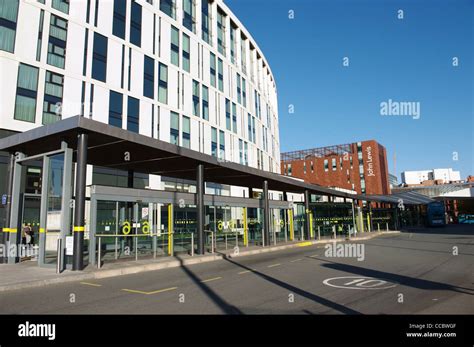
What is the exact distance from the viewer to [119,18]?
30.6m

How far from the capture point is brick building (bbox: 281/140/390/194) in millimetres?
89312

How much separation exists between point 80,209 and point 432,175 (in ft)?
537

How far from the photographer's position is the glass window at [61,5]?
25.8 meters

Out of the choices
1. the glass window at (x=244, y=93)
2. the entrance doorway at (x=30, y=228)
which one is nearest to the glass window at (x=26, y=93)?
the entrance doorway at (x=30, y=228)

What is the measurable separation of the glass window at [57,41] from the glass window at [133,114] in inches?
240

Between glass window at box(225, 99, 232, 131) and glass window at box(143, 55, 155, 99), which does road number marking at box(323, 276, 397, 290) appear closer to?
glass window at box(143, 55, 155, 99)

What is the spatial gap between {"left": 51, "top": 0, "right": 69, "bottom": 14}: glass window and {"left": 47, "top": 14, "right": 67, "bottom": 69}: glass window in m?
0.72

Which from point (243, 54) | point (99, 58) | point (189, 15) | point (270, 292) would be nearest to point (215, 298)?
point (270, 292)

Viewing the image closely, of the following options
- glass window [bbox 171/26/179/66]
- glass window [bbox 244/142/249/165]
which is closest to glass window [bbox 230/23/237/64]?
glass window [bbox 171/26/179/66]

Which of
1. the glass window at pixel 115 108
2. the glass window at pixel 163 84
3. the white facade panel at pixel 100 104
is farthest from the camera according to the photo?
the glass window at pixel 163 84

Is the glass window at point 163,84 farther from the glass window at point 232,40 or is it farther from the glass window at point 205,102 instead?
the glass window at point 232,40

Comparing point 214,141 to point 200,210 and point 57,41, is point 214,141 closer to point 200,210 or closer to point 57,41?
point 57,41
